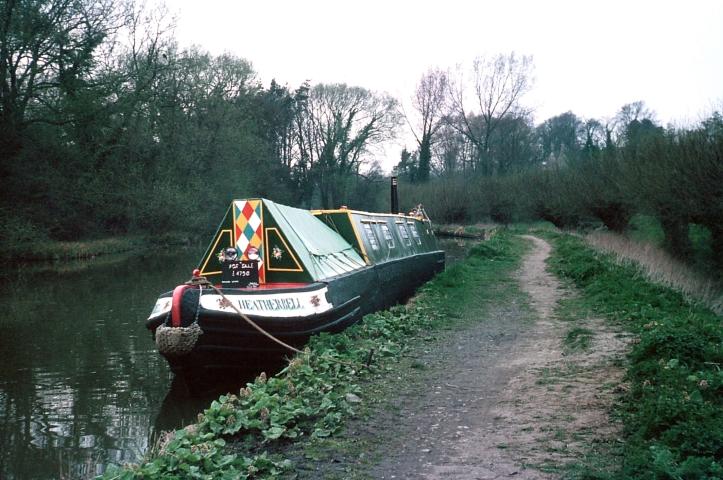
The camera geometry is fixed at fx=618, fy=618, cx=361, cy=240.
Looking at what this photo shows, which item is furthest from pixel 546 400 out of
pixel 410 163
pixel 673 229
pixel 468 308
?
pixel 410 163

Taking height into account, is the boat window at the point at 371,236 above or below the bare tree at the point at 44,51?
below

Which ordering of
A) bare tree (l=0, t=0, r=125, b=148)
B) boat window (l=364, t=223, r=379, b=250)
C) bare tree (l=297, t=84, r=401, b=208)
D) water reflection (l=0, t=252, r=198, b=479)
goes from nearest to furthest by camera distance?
1. water reflection (l=0, t=252, r=198, b=479)
2. boat window (l=364, t=223, r=379, b=250)
3. bare tree (l=0, t=0, r=125, b=148)
4. bare tree (l=297, t=84, r=401, b=208)

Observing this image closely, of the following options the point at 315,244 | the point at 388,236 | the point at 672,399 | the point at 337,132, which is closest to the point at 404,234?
the point at 388,236

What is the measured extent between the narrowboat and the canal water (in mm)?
712

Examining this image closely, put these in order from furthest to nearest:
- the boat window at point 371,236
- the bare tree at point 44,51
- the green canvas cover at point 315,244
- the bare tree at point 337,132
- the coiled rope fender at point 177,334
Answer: the bare tree at point 337,132, the bare tree at point 44,51, the boat window at point 371,236, the green canvas cover at point 315,244, the coiled rope fender at point 177,334

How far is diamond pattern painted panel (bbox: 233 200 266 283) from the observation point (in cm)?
816

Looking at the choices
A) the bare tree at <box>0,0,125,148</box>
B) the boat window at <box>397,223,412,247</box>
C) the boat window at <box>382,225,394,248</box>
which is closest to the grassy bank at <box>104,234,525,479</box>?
the boat window at <box>382,225,394,248</box>

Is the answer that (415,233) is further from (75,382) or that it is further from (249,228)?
(75,382)

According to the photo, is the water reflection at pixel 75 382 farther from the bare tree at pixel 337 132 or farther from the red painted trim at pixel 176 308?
the bare tree at pixel 337 132

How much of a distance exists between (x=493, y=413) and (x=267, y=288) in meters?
3.72

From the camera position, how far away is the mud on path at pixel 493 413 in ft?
11.9

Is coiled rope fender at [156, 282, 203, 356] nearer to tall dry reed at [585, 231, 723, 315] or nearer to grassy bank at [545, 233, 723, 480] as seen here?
grassy bank at [545, 233, 723, 480]

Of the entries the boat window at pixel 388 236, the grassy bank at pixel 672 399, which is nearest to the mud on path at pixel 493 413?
the grassy bank at pixel 672 399

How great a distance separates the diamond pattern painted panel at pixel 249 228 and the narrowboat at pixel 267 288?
1 centimetres
